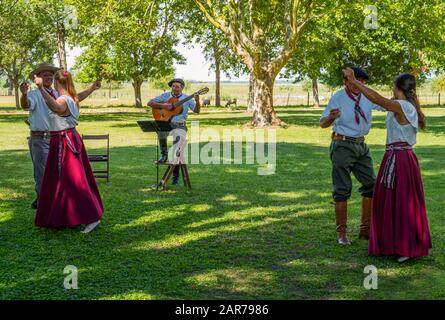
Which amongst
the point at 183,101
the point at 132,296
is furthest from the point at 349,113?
the point at 183,101

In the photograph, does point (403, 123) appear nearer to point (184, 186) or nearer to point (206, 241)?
point (206, 241)

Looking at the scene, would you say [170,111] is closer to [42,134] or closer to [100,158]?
[100,158]

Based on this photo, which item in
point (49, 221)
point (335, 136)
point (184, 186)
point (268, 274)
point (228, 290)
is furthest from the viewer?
point (184, 186)

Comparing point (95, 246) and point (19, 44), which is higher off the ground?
point (19, 44)

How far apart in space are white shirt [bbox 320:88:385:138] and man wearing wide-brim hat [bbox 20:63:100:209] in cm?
333

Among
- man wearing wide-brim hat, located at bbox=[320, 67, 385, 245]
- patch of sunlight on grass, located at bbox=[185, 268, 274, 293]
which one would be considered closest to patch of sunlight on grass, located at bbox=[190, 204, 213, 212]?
man wearing wide-brim hat, located at bbox=[320, 67, 385, 245]

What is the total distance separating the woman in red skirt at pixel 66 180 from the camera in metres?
8.52

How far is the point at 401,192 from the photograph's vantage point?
23.4 ft

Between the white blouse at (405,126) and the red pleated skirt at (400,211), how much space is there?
72mm

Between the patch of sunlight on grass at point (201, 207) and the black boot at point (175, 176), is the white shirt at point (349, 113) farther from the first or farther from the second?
the black boot at point (175, 176)

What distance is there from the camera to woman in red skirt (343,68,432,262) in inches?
280

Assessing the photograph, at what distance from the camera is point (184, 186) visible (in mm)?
12664

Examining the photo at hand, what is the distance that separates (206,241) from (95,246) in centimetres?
134
